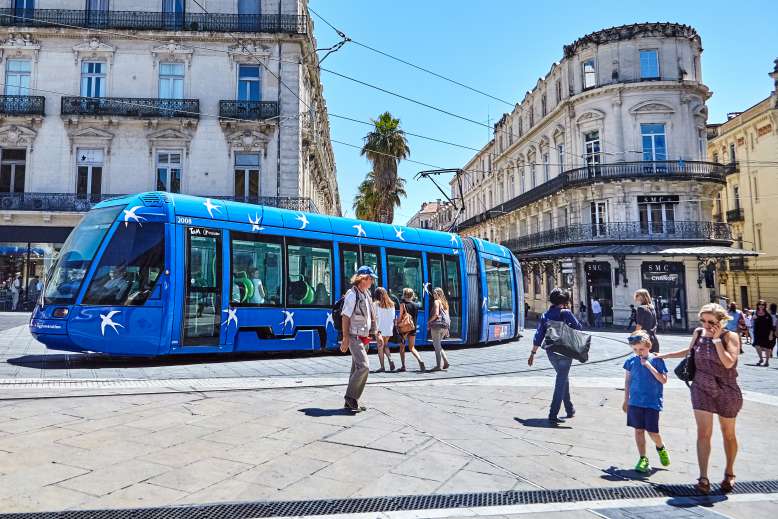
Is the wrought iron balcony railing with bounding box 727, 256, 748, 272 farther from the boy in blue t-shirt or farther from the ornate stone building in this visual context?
the boy in blue t-shirt

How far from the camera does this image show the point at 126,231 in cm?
884

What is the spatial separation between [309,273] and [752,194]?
121 ft

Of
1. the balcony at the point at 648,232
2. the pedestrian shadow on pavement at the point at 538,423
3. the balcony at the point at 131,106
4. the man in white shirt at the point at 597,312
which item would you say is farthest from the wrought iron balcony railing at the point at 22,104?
the man in white shirt at the point at 597,312

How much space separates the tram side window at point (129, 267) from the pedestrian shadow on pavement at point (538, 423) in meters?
6.45

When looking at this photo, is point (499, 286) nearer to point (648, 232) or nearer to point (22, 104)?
point (648, 232)

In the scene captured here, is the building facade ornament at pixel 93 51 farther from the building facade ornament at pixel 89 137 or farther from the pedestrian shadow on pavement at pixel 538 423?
the pedestrian shadow on pavement at pixel 538 423

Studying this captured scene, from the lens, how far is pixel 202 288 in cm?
930

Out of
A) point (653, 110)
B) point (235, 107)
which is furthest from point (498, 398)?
point (653, 110)

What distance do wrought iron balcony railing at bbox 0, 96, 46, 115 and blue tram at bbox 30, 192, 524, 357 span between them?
18.5 m

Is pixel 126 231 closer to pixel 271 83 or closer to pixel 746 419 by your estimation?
pixel 746 419

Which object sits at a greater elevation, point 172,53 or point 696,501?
point 172,53

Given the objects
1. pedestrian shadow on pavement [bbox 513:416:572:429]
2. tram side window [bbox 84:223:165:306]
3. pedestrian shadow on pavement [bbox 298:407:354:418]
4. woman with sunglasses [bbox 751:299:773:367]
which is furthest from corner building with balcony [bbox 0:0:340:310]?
pedestrian shadow on pavement [bbox 513:416:572:429]

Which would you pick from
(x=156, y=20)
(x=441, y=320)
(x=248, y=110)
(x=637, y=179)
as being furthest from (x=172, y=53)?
(x=637, y=179)

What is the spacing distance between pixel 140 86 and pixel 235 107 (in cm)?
459
